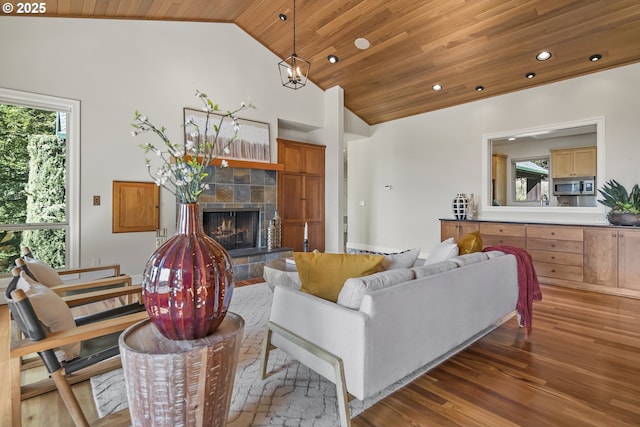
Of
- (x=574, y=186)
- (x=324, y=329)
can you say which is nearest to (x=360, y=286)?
(x=324, y=329)

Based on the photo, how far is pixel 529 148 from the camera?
6266 mm

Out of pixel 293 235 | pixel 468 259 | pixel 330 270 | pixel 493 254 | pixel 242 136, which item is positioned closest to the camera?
pixel 330 270

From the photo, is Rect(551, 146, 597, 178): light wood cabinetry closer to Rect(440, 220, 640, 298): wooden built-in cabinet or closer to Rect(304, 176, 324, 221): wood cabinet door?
Rect(440, 220, 640, 298): wooden built-in cabinet

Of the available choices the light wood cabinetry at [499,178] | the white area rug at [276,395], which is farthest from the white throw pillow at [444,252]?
the light wood cabinetry at [499,178]

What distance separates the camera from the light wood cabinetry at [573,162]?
5.30m

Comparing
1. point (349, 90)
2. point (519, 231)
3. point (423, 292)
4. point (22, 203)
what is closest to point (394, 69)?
point (349, 90)

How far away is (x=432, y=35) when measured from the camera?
14.8ft

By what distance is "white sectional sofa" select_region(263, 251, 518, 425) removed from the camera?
156 centimetres

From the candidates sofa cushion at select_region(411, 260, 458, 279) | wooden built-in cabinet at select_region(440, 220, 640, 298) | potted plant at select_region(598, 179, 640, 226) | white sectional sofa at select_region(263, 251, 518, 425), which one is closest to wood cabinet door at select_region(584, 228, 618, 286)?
wooden built-in cabinet at select_region(440, 220, 640, 298)

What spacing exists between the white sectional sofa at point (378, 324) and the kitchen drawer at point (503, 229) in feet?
10.0

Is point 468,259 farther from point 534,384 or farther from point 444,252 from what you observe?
point 534,384

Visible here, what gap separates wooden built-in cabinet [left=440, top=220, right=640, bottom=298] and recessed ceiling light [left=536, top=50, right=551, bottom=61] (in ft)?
7.62

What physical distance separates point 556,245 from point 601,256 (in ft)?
1.61

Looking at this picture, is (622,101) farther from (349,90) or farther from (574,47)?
(349,90)
